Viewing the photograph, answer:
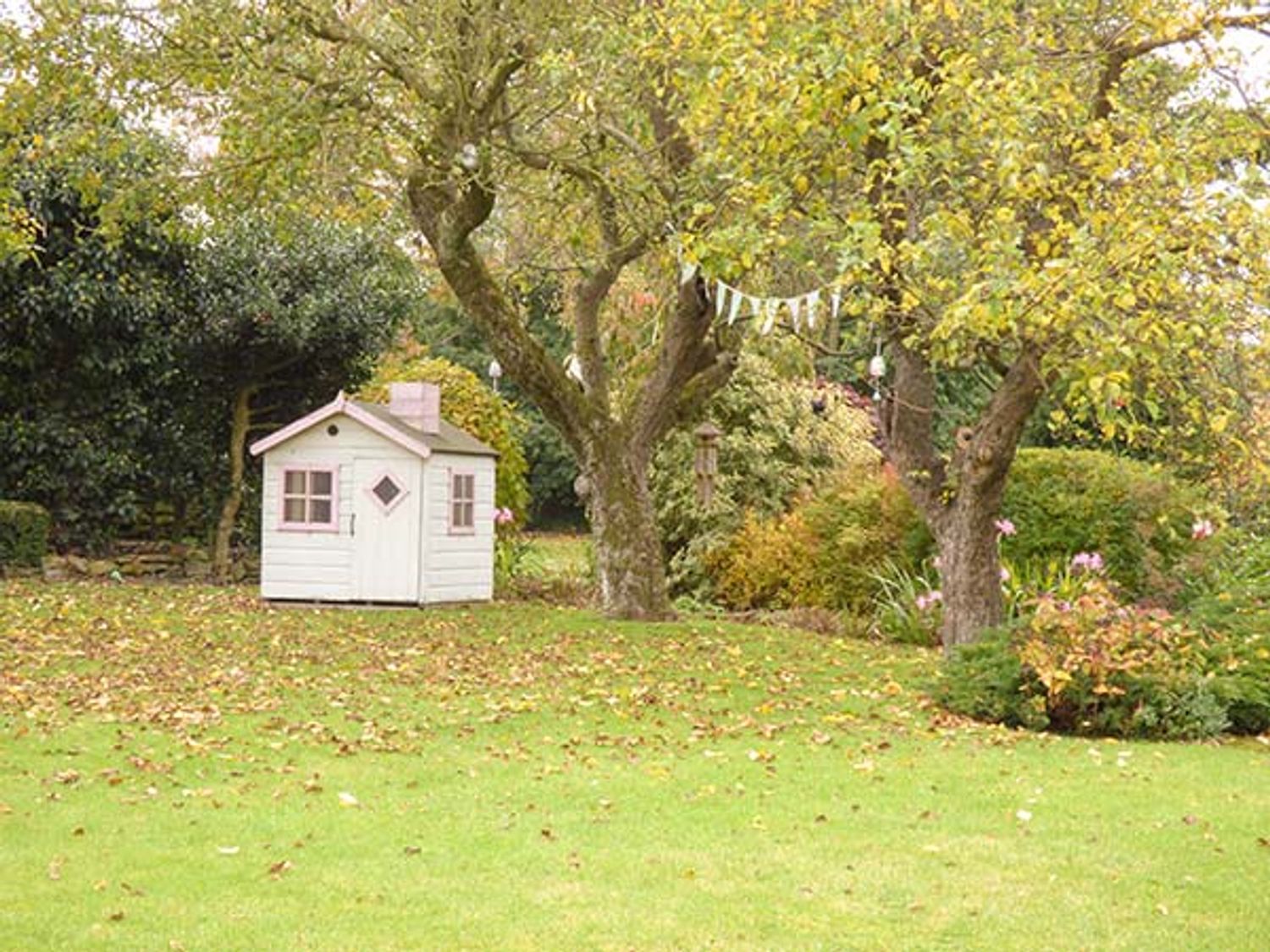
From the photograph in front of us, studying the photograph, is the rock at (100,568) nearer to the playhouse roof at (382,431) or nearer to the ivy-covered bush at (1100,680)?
the playhouse roof at (382,431)

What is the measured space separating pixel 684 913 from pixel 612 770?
250 centimetres

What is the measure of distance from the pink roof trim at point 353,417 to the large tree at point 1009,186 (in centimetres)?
573

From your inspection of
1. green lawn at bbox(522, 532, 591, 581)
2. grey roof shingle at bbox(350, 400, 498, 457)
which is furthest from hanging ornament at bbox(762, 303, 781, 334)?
green lawn at bbox(522, 532, 591, 581)

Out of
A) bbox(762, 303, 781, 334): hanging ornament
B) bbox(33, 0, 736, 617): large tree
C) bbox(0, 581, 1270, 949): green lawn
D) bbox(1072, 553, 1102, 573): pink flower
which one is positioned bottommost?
bbox(0, 581, 1270, 949): green lawn

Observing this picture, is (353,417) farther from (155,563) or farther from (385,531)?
(155,563)

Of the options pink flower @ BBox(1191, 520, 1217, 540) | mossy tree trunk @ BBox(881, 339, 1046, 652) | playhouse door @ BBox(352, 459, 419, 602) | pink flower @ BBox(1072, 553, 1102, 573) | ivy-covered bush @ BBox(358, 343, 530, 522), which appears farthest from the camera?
ivy-covered bush @ BBox(358, 343, 530, 522)

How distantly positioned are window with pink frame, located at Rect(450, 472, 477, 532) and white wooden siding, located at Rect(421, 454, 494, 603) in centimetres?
5

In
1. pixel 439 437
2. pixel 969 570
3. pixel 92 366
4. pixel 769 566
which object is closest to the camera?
pixel 969 570

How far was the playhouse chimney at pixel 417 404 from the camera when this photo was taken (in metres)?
16.3

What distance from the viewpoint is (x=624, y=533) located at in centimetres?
1516

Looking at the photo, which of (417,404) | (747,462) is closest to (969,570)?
(417,404)

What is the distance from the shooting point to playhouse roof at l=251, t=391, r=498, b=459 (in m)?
15.5

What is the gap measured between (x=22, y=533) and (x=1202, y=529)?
13.0 m

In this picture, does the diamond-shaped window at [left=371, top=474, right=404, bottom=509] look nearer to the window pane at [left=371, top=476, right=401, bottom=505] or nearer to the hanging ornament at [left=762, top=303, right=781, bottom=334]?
the window pane at [left=371, top=476, right=401, bottom=505]
